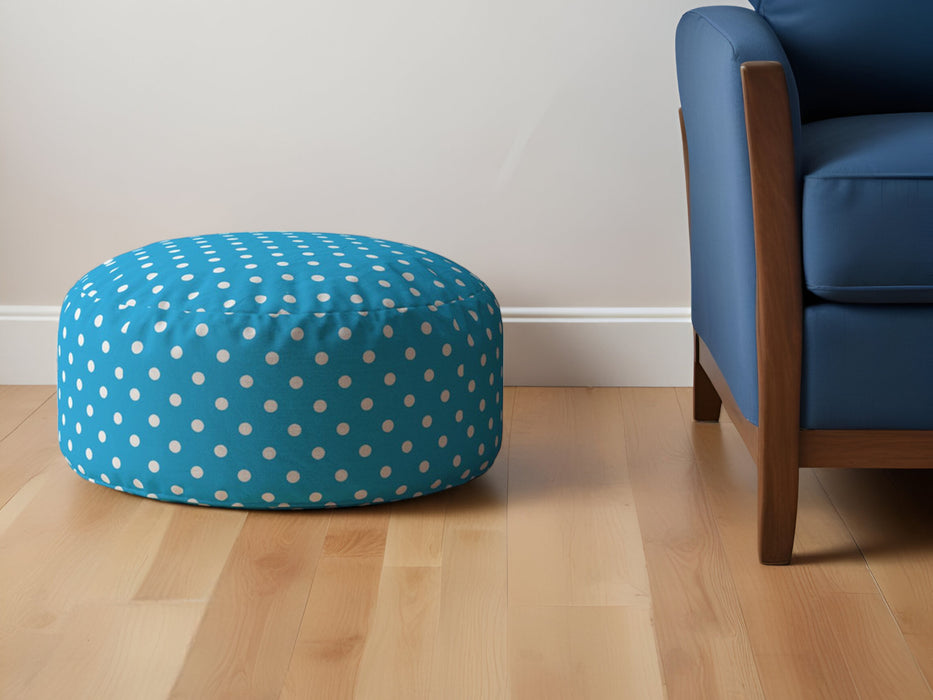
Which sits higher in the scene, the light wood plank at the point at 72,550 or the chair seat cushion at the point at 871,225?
the chair seat cushion at the point at 871,225

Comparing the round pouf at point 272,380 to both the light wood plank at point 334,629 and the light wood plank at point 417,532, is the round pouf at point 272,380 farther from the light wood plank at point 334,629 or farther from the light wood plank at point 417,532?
the light wood plank at point 334,629

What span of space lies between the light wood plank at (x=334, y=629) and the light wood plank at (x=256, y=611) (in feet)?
0.04

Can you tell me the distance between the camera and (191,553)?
1.20 m

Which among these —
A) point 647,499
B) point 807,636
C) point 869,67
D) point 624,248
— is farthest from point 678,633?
point 624,248

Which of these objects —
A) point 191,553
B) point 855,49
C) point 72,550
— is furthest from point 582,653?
point 855,49

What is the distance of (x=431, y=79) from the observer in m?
1.83

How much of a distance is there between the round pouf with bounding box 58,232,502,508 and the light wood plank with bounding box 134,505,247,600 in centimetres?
3

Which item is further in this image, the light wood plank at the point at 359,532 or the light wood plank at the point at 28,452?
the light wood plank at the point at 28,452

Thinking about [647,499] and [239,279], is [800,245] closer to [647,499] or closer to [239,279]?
[647,499]

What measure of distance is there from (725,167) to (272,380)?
0.58 meters

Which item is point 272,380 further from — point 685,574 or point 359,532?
point 685,574

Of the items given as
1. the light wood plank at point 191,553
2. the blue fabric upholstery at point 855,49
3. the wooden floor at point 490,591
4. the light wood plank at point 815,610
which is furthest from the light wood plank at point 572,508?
the blue fabric upholstery at point 855,49

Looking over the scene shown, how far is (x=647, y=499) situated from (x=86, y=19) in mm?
1291

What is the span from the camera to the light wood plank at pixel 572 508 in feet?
3.71
